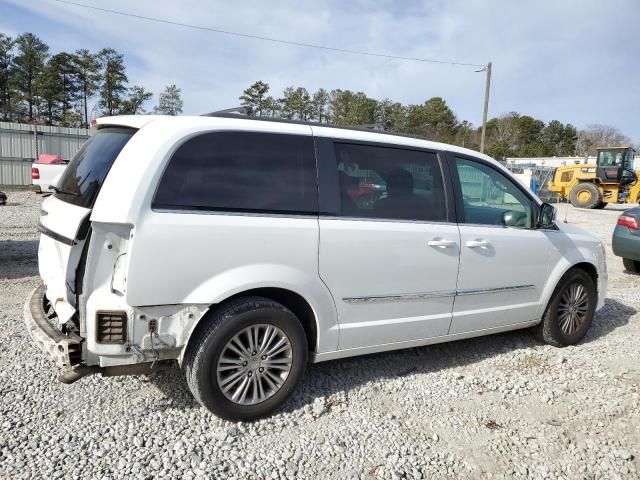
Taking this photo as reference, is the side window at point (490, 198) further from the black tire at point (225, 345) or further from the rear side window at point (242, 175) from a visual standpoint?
the black tire at point (225, 345)

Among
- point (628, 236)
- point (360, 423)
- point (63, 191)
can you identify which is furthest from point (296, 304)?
point (628, 236)

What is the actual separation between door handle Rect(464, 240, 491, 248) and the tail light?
5305mm

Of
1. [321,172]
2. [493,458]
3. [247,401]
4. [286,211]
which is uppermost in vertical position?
[321,172]

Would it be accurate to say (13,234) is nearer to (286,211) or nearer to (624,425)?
(286,211)

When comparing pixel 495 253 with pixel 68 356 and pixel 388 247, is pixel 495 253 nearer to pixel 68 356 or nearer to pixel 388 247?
pixel 388 247

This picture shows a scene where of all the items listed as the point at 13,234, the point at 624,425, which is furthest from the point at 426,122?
the point at 624,425

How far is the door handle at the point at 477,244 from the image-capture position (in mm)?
3847

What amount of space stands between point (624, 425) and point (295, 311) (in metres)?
2.36

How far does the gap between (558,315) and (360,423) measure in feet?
8.25

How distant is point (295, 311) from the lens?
130 inches

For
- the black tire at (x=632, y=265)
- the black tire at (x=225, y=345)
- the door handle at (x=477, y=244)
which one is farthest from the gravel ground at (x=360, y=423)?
the black tire at (x=632, y=265)

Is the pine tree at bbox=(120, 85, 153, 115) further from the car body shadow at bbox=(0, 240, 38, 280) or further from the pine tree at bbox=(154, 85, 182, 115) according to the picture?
the car body shadow at bbox=(0, 240, 38, 280)

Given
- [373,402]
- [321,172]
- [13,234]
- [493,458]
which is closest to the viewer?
[493,458]

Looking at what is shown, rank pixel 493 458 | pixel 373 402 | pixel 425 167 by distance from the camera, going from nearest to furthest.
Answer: pixel 493 458, pixel 373 402, pixel 425 167
